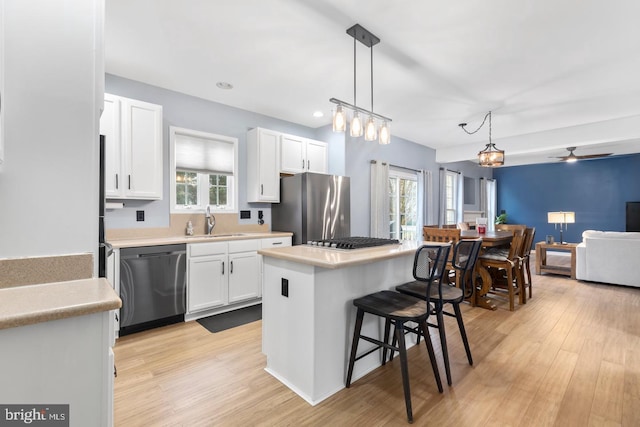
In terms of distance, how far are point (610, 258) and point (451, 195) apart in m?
3.28

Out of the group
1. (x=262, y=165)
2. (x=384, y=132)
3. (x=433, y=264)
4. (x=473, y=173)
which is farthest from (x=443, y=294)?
(x=473, y=173)

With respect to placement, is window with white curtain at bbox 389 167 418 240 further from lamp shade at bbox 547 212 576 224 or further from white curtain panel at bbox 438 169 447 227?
lamp shade at bbox 547 212 576 224

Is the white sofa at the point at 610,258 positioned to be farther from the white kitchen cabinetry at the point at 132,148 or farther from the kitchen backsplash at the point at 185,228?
the white kitchen cabinetry at the point at 132,148

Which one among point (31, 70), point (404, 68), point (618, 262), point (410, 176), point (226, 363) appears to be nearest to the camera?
point (31, 70)

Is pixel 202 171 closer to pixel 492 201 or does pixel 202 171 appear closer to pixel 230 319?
pixel 230 319

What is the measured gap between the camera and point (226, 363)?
236 cm

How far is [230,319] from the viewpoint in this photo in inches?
130

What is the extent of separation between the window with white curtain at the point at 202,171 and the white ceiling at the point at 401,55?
528mm

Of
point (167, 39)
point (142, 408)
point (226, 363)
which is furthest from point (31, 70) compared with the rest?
point (226, 363)

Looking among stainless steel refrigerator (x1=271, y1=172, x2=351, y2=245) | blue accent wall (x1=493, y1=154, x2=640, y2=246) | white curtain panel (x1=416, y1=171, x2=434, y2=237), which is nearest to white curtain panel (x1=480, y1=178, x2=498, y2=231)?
blue accent wall (x1=493, y1=154, x2=640, y2=246)

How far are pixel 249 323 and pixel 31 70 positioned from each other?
106 inches

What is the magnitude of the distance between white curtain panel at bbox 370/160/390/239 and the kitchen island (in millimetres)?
2891

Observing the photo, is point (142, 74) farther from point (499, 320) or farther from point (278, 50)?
point (499, 320)

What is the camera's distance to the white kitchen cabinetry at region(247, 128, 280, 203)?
4.06 metres
